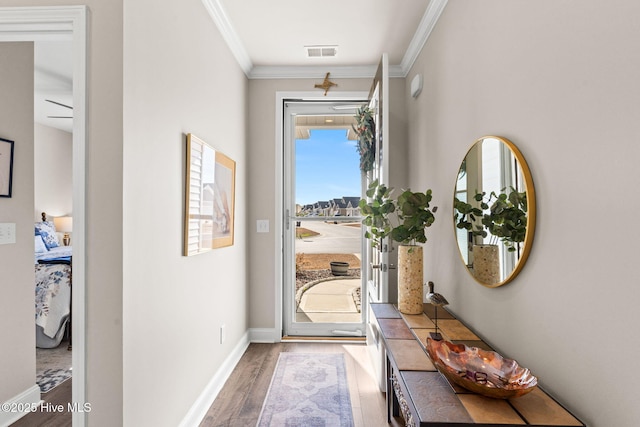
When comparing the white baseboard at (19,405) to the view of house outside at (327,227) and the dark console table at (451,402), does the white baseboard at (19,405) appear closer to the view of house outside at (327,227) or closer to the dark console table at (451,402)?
the view of house outside at (327,227)

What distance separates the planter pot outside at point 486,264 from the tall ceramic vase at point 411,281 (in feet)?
1.19

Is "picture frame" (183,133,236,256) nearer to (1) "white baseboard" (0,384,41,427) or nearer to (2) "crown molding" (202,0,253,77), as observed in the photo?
(2) "crown molding" (202,0,253,77)

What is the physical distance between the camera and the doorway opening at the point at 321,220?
3520 mm

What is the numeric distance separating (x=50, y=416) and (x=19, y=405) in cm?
21

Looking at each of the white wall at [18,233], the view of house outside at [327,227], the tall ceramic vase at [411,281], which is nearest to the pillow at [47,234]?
the white wall at [18,233]

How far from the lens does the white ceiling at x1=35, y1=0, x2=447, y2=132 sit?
91.6 inches

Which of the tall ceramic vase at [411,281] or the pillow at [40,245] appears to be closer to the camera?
the tall ceramic vase at [411,281]

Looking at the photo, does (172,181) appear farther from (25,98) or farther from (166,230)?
(25,98)

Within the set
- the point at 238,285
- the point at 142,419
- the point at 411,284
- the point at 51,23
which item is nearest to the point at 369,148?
the point at 411,284

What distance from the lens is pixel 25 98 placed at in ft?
7.39

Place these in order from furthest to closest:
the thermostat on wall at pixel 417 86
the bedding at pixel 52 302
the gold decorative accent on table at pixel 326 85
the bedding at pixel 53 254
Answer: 1. the bedding at pixel 53 254
2. the gold decorative accent on table at pixel 326 85
3. the bedding at pixel 52 302
4. the thermostat on wall at pixel 417 86

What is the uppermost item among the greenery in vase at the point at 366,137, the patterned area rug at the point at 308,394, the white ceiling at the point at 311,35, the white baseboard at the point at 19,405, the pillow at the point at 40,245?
the white ceiling at the point at 311,35

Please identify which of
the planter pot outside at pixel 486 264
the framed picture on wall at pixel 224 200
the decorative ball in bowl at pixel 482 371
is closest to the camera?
the decorative ball in bowl at pixel 482 371

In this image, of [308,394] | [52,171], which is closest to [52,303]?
[308,394]
